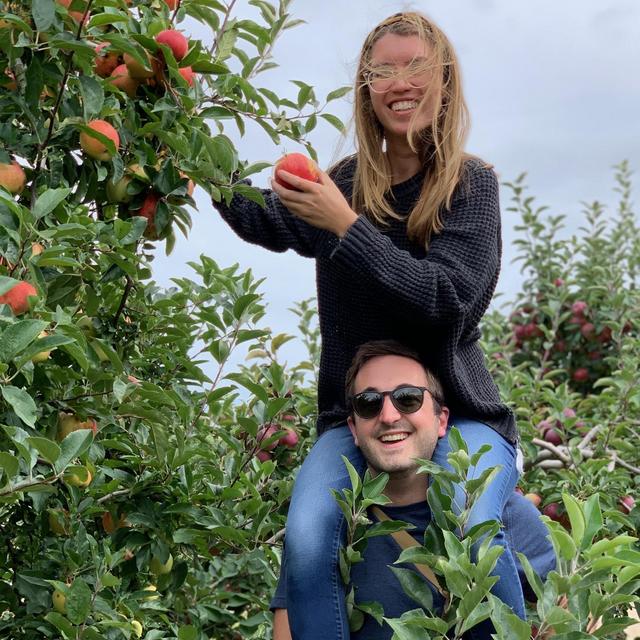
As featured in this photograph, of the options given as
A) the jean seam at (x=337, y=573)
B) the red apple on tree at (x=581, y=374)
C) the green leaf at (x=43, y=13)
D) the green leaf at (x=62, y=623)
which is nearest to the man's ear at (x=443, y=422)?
the jean seam at (x=337, y=573)

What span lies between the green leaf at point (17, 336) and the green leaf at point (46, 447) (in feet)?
0.47

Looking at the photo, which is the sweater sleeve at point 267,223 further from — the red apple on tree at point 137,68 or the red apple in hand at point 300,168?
the red apple on tree at point 137,68

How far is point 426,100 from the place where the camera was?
2.54 metres

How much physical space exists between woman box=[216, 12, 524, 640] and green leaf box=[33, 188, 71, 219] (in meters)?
0.51

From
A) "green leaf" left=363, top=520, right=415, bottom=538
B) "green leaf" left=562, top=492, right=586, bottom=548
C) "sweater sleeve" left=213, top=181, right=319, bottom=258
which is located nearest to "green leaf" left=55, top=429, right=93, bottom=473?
"green leaf" left=363, top=520, right=415, bottom=538

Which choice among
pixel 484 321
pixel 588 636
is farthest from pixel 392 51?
pixel 484 321

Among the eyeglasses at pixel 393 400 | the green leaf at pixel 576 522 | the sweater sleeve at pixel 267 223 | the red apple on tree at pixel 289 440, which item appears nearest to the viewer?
the green leaf at pixel 576 522

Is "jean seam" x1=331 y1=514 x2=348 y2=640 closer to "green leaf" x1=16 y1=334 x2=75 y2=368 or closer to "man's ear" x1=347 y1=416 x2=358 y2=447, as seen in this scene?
"man's ear" x1=347 y1=416 x2=358 y2=447

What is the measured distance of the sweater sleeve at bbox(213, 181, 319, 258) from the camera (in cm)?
274

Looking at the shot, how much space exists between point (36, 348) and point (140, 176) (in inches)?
27.6

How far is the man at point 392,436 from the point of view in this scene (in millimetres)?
2387

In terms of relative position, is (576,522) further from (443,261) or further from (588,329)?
(588,329)

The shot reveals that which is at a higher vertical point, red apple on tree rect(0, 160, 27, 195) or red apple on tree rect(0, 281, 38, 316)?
red apple on tree rect(0, 160, 27, 195)

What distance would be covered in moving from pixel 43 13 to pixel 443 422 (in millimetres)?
1202
